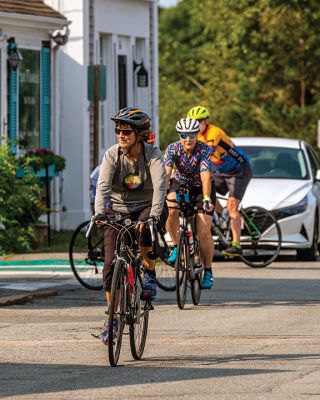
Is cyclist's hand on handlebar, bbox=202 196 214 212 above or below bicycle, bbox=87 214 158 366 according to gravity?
above

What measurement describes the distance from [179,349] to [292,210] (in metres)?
9.67

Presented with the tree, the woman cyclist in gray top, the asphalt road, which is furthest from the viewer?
the tree

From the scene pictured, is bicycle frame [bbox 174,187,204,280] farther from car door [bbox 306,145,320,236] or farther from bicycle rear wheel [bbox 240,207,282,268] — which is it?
car door [bbox 306,145,320,236]

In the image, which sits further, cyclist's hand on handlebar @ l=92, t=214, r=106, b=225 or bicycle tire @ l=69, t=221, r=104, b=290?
bicycle tire @ l=69, t=221, r=104, b=290

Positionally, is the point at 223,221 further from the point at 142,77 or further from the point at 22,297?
the point at 142,77

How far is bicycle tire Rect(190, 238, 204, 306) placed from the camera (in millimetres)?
15602

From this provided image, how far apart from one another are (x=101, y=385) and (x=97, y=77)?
53.3ft

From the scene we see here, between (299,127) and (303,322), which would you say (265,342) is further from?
(299,127)

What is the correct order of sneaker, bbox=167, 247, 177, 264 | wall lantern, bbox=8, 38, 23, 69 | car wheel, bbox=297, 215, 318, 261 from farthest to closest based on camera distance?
wall lantern, bbox=8, 38, 23, 69 < car wheel, bbox=297, 215, 318, 261 < sneaker, bbox=167, 247, 177, 264

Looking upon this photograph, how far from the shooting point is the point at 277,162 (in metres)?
22.6

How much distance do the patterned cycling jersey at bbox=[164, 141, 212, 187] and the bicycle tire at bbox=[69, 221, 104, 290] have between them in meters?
1.47

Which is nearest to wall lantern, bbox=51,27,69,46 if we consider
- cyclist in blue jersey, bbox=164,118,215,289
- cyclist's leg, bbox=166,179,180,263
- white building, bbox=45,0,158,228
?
white building, bbox=45,0,158,228

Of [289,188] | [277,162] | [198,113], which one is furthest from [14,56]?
[198,113]

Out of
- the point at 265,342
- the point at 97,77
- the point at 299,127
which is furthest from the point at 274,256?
the point at 299,127
